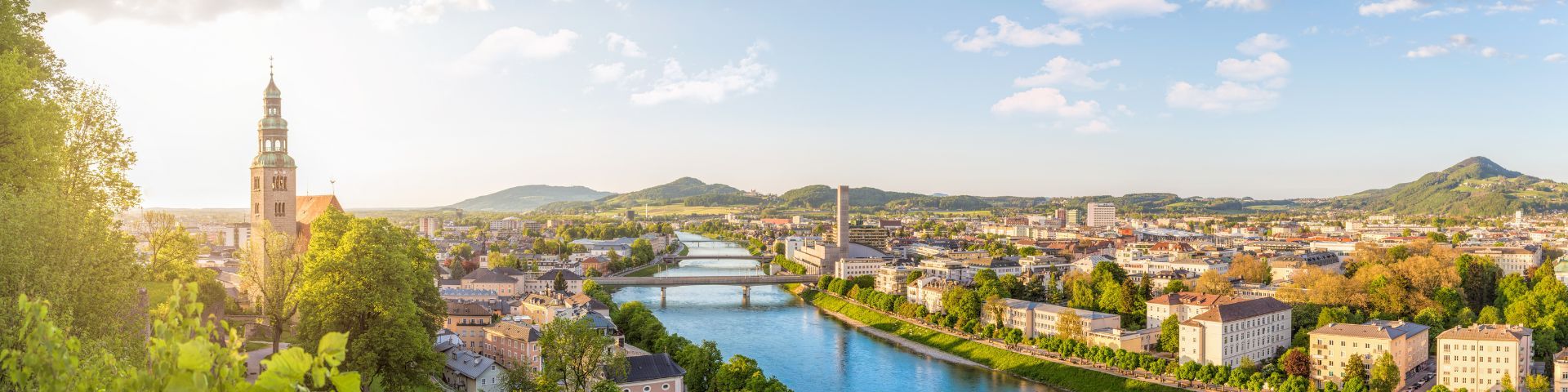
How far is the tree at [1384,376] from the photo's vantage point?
53.7 ft

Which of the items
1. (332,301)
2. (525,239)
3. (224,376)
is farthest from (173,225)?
(525,239)

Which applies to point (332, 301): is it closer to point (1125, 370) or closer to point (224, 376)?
point (224, 376)

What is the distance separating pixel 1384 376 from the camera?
1638 centimetres

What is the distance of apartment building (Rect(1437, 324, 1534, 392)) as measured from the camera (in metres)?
16.5

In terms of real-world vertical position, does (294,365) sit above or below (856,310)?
above

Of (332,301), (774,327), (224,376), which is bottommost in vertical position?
(774,327)

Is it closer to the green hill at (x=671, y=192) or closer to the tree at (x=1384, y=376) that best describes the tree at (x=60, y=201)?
the tree at (x=1384, y=376)

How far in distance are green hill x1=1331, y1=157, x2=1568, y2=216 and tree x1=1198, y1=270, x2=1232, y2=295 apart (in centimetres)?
→ 7214

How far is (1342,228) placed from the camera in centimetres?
6519

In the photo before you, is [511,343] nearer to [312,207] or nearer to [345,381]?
[312,207]

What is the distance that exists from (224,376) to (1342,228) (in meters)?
74.0

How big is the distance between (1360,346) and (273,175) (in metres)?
19.2

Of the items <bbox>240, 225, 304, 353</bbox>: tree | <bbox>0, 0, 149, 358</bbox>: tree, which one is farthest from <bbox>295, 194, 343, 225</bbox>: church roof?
<bbox>0, 0, 149, 358</bbox>: tree

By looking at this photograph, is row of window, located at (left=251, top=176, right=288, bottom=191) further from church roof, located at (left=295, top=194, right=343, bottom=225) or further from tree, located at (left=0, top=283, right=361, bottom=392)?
tree, located at (left=0, top=283, right=361, bottom=392)
